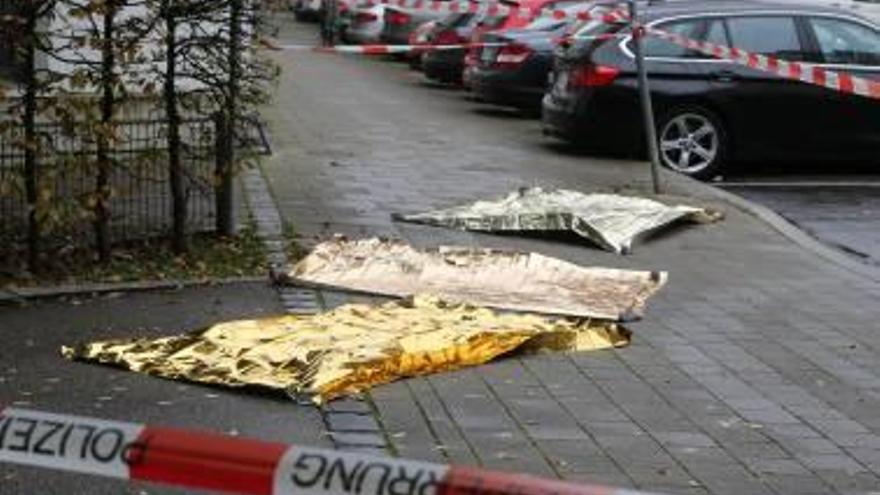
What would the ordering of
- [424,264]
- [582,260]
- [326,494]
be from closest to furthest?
1. [326,494]
2. [424,264]
3. [582,260]

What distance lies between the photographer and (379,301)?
26.5 feet

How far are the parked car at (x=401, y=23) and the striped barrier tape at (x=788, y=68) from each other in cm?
1247

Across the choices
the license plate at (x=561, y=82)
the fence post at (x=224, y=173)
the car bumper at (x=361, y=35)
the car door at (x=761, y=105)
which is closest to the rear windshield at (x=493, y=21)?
the license plate at (x=561, y=82)

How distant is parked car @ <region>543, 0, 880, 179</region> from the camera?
45.6 feet

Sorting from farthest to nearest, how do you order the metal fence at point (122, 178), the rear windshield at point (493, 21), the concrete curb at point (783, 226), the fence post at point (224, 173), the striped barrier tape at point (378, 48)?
1. the rear windshield at point (493, 21)
2. the striped barrier tape at point (378, 48)
3. the concrete curb at point (783, 226)
4. the fence post at point (224, 173)
5. the metal fence at point (122, 178)

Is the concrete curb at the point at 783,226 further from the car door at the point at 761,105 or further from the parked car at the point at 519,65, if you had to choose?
the parked car at the point at 519,65

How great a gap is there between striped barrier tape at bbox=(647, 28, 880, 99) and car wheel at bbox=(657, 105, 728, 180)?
0.57m

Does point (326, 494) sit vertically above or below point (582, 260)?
above

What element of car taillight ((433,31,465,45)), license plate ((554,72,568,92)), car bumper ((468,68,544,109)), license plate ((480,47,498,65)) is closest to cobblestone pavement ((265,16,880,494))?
license plate ((554,72,568,92))

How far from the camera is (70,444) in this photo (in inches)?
141

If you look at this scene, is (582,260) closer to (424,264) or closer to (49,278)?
(424,264)

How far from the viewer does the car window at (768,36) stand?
14188 mm

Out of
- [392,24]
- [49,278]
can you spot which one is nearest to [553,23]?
[392,24]

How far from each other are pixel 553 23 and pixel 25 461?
1596cm
